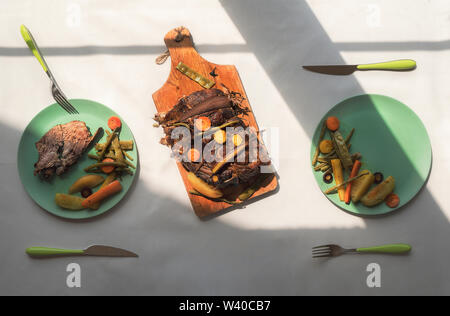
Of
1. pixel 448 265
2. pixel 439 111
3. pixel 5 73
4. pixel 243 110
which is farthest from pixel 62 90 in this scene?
pixel 448 265

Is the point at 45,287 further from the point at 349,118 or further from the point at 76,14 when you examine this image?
the point at 349,118

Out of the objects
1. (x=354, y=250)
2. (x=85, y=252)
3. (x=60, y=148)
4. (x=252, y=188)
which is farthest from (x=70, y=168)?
(x=354, y=250)

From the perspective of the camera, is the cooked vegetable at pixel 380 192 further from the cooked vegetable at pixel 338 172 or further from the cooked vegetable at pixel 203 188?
→ the cooked vegetable at pixel 203 188

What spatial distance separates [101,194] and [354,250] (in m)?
1.59

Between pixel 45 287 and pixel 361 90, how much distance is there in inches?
93.3

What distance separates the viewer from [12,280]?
8.25ft

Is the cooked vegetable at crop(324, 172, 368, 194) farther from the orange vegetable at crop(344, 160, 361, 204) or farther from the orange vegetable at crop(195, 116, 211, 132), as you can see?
the orange vegetable at crop(195, 116, 211, 132)

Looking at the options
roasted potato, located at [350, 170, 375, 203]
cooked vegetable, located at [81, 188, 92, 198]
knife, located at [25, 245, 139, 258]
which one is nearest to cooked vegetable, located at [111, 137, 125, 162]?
cooked vegetable, located at [81, 188, 92, 198]

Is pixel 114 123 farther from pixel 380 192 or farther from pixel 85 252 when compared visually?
pixel 380 192

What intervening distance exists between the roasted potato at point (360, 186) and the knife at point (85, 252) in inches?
55.5

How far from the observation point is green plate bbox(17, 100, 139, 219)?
8.03 ft

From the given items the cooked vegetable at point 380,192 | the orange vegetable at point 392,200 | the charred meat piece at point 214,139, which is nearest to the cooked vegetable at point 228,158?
the charred meat piece at point 214,139

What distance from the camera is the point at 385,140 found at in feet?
8.07

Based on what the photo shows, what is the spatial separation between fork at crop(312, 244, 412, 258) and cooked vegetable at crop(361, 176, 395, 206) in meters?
0.29
